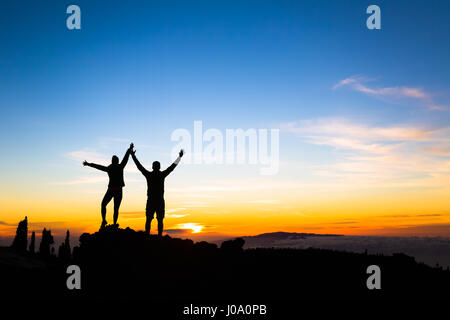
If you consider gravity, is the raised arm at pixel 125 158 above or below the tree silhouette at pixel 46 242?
above

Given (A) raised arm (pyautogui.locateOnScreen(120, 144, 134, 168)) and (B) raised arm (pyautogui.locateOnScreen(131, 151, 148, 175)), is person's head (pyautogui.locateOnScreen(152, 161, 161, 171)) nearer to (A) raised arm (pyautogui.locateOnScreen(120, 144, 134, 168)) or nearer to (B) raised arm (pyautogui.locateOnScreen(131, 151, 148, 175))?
(B) raised arm (pyautogui.locateOnScreen(131, 151, 148, 175))

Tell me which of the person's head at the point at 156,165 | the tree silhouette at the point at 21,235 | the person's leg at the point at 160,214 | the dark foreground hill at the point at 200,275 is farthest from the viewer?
the tree silhouette at the point at 21,235

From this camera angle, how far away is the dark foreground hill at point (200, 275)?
16.3m

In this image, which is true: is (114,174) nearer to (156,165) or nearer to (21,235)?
(156,165)


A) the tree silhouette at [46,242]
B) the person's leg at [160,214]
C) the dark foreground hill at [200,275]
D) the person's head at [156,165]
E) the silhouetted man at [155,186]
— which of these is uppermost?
the person's head at [156,165]

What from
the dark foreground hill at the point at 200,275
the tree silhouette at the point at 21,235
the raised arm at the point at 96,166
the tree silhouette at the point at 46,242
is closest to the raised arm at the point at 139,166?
the raised arm at the point at 96,166

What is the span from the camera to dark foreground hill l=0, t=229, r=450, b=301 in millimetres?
16281

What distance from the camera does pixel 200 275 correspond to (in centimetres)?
1712

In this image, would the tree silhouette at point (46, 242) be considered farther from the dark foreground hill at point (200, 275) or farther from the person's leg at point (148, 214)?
the person's leg at point (148, 214)

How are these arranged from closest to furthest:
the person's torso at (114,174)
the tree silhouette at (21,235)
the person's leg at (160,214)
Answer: the person's leg at (160,214), the person's torso at (114,174), the tree silhouette at (21,235)

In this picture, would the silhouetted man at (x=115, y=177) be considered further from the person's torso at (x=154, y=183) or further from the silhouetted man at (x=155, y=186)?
the person's torso at (x=154, y=183)

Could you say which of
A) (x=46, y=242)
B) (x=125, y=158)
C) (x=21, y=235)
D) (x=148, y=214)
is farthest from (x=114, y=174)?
(x=46, y=242)

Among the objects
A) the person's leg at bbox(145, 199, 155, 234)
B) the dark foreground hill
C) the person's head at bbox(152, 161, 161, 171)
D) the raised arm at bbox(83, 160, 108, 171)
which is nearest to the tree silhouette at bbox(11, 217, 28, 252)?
the dark foreground hill

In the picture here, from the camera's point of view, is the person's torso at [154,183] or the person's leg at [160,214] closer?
the person's torso at [154,183]
